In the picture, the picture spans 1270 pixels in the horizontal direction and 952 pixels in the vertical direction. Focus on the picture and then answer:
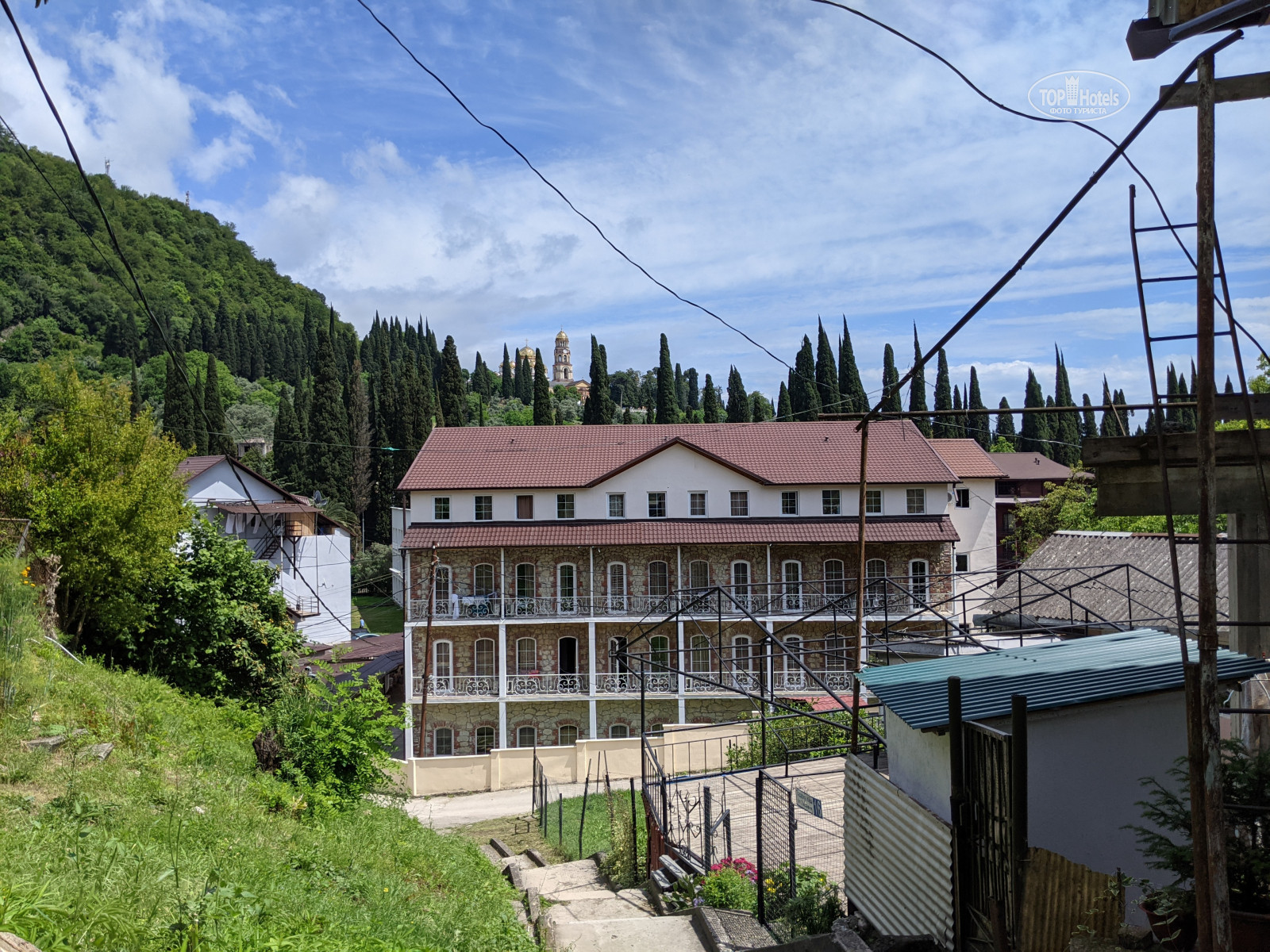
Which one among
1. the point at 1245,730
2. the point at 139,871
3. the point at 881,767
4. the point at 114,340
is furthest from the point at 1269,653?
the point at 114,340

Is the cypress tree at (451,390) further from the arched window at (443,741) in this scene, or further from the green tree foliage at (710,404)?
the arched window at (443,741)

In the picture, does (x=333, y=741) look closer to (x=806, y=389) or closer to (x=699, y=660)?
(x=699, y=660)

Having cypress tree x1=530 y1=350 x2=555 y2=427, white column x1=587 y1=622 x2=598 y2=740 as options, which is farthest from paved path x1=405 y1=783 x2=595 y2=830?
cypress tree x1=530 y1=350 x2=555 y2=427

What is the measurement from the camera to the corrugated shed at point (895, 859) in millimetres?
6113

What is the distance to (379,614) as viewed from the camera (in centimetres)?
5738

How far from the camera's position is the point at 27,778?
25.6ft

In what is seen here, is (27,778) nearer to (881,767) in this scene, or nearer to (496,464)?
(881,767)

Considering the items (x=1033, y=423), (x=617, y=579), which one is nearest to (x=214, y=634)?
(x=617, y=579)

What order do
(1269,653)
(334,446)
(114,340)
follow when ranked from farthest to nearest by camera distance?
(114,340) < (334,446) < (1269,653)

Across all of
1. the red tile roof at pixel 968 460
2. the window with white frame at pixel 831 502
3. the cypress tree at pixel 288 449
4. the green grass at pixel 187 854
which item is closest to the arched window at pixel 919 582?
the window with white frame at pixel 831 502

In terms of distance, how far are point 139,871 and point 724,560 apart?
26970 millimetres

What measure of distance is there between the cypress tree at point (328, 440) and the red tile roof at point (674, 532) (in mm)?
34234

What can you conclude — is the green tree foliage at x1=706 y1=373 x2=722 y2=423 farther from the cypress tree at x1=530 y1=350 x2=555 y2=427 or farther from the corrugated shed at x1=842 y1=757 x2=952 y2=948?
the corrugated shed at x1=842 y1=757 x2=952 y2=948

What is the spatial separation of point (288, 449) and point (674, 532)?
4439cm
